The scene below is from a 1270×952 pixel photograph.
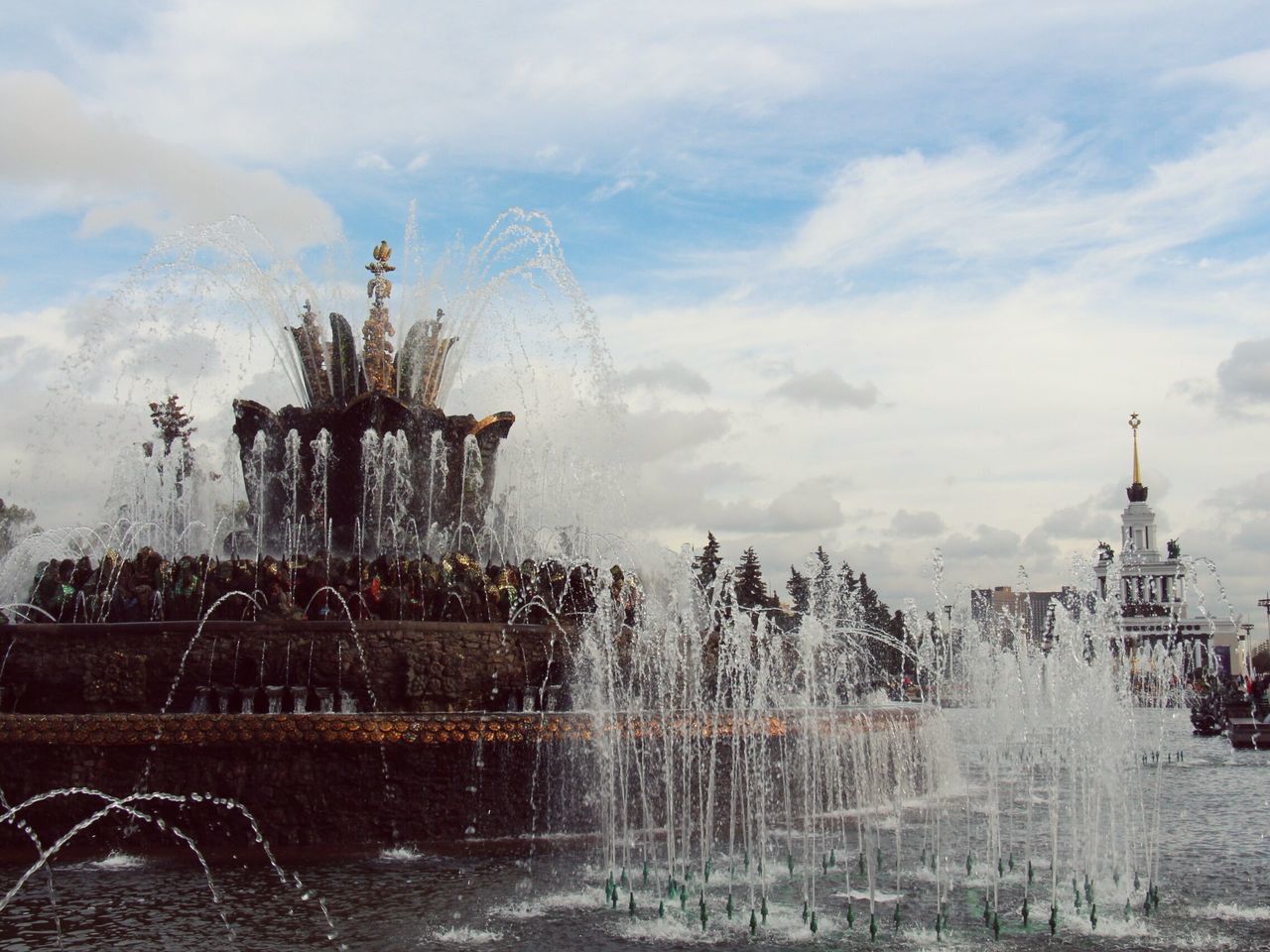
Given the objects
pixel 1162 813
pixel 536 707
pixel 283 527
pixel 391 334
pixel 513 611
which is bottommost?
pixel 1162 813

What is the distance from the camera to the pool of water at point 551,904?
8.91 metres

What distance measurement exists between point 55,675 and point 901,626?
243 feet

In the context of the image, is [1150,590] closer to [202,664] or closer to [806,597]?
[806,597]

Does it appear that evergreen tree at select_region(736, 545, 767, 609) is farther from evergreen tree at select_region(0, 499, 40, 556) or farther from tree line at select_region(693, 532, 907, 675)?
evergreen tree at select_region(0, 499, 40, 556)

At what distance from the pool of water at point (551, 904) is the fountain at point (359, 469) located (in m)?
8.67

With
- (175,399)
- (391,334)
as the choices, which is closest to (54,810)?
(391,334)

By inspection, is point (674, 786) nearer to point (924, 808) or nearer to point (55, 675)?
point (924, 808)

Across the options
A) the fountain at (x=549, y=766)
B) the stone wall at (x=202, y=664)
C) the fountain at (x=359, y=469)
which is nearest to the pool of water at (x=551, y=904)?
the fountain at (x=549, y=766)

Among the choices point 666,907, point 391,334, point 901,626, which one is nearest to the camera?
point 666,907

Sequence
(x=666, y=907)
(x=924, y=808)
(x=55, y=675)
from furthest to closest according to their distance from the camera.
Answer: (x=924, y=808) < (x=55, y=675) < (x=666, y=907)

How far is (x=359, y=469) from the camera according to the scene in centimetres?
2016

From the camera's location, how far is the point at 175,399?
2265 inches

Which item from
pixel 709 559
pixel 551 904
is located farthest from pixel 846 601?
pixel 551 904

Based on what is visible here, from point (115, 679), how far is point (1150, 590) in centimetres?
14699
